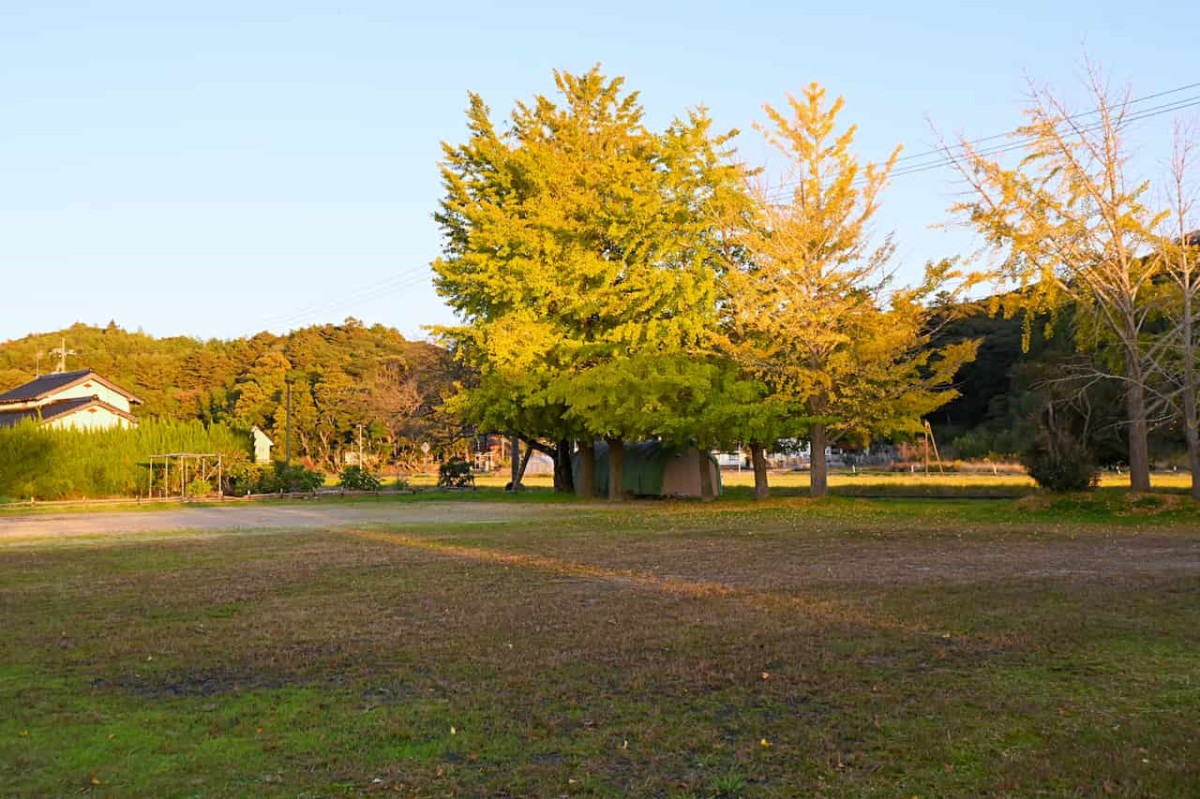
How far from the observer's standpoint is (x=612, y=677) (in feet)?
23.6

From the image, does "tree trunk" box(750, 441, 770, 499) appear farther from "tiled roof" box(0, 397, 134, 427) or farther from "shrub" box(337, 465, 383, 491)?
"tiled roof" box(0, 397, 134, 427)

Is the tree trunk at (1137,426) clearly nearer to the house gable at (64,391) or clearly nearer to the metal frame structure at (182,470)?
the metal frame structure at (182,470)

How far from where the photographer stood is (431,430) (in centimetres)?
5506

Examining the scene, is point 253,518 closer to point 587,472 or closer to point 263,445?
point 587,472

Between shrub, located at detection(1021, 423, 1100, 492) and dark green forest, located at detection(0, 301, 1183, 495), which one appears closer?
shrub, located at detection(1021, 423, 1100, 492)

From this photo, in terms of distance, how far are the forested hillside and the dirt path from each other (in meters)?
26.6

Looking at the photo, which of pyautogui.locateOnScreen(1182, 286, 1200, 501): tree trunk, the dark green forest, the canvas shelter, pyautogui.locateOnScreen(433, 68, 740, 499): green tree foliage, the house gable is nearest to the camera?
pyautogui.locateOnScreen(1182, 286, 1200, 501): tree trunk

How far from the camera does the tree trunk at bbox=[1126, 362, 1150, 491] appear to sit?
2253cm

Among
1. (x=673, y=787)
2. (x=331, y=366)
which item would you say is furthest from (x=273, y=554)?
(x=331, y=366)

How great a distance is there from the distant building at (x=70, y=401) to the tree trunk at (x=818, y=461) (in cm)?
3410

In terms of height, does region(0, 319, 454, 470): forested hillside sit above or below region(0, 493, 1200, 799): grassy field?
above

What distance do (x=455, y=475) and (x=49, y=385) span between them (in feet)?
79.9

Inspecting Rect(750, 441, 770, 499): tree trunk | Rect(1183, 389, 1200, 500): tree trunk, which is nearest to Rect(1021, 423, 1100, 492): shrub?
Rect(1183, 389, 1200, 500): tree trunk

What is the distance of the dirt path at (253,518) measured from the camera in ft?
77.3
